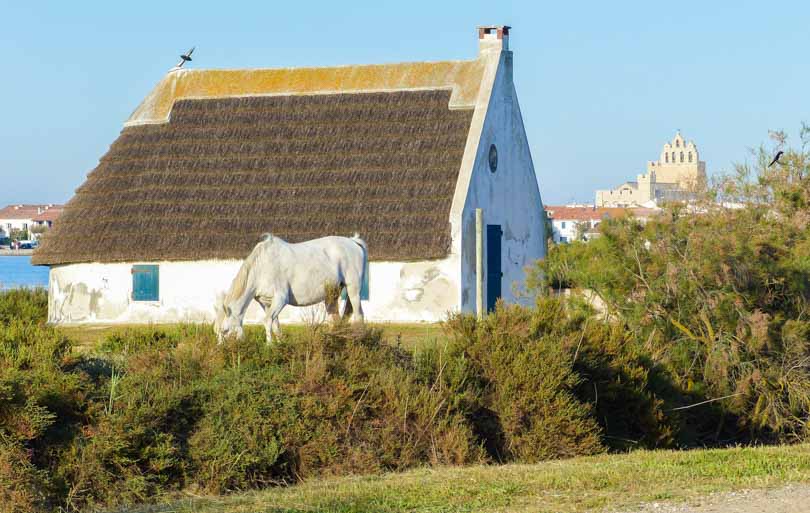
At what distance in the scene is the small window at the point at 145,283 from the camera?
30.6 metres

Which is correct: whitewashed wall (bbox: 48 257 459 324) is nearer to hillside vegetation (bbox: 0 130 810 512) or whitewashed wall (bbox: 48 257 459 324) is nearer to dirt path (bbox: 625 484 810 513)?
hillside vegetation (bbox: 0 130 810 512)

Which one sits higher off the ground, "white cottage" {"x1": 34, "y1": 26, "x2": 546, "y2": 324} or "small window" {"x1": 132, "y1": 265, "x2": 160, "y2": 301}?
"white cottage" {"x1": 34, "y1": 26, "x2": 546, "y2": 324}

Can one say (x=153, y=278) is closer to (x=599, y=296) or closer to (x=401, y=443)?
(x=599, y=296)

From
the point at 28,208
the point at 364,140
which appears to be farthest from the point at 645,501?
the point at 28,208

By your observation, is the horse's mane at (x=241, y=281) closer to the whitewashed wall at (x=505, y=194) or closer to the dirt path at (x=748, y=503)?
the whitewashed wall at (x=505, y=194)

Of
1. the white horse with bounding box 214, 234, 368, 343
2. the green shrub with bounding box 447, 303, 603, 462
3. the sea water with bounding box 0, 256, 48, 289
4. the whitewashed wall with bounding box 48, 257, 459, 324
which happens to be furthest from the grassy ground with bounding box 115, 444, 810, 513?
the whitewashed wall with bounding box 48, 257, 459, 324

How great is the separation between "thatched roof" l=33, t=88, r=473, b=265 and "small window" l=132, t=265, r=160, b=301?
0.37 m

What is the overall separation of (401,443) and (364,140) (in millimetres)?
17360

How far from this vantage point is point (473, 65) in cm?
3130

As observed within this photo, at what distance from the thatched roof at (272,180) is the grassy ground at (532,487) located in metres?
15.2

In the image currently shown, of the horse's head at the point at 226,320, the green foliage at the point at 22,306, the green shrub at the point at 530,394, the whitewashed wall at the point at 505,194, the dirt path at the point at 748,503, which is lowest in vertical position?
the dirt path at the point at 748,503

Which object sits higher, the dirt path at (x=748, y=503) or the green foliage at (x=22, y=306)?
the green foliage at (x=22, y=306)

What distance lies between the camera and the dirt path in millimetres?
10523

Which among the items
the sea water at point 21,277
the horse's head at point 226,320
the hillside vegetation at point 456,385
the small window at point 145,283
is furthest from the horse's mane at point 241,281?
the small window at point 145,283
